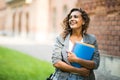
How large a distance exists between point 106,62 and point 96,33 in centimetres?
65

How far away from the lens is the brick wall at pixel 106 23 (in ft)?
19.1

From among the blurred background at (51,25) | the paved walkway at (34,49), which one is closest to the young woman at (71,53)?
the blurred background at (51,25)

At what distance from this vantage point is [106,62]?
235 inches

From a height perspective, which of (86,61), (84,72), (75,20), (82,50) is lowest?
(84,72)

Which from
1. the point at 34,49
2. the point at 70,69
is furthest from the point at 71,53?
the point at 34,49

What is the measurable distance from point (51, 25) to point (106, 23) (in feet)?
104

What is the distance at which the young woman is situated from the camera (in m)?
3.61

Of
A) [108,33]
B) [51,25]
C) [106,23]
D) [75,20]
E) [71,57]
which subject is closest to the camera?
[71,57]

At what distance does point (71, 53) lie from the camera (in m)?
3.61

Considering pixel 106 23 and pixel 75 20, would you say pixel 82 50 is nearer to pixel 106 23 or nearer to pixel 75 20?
pixel 75 20

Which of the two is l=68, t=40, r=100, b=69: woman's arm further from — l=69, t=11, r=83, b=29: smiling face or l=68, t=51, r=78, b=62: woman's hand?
l=69, t=11, r=83, b=29: smiling face

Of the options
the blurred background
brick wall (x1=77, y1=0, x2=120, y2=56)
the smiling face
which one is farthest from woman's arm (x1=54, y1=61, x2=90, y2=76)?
brick wall (x1=77, y1=0, x2=120, y2=56)

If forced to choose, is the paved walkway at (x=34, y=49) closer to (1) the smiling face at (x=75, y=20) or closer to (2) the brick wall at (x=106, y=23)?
(2) the brick wall at (x=106, y=23)

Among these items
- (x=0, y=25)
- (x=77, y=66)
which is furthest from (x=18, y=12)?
(x=77, y=66)
